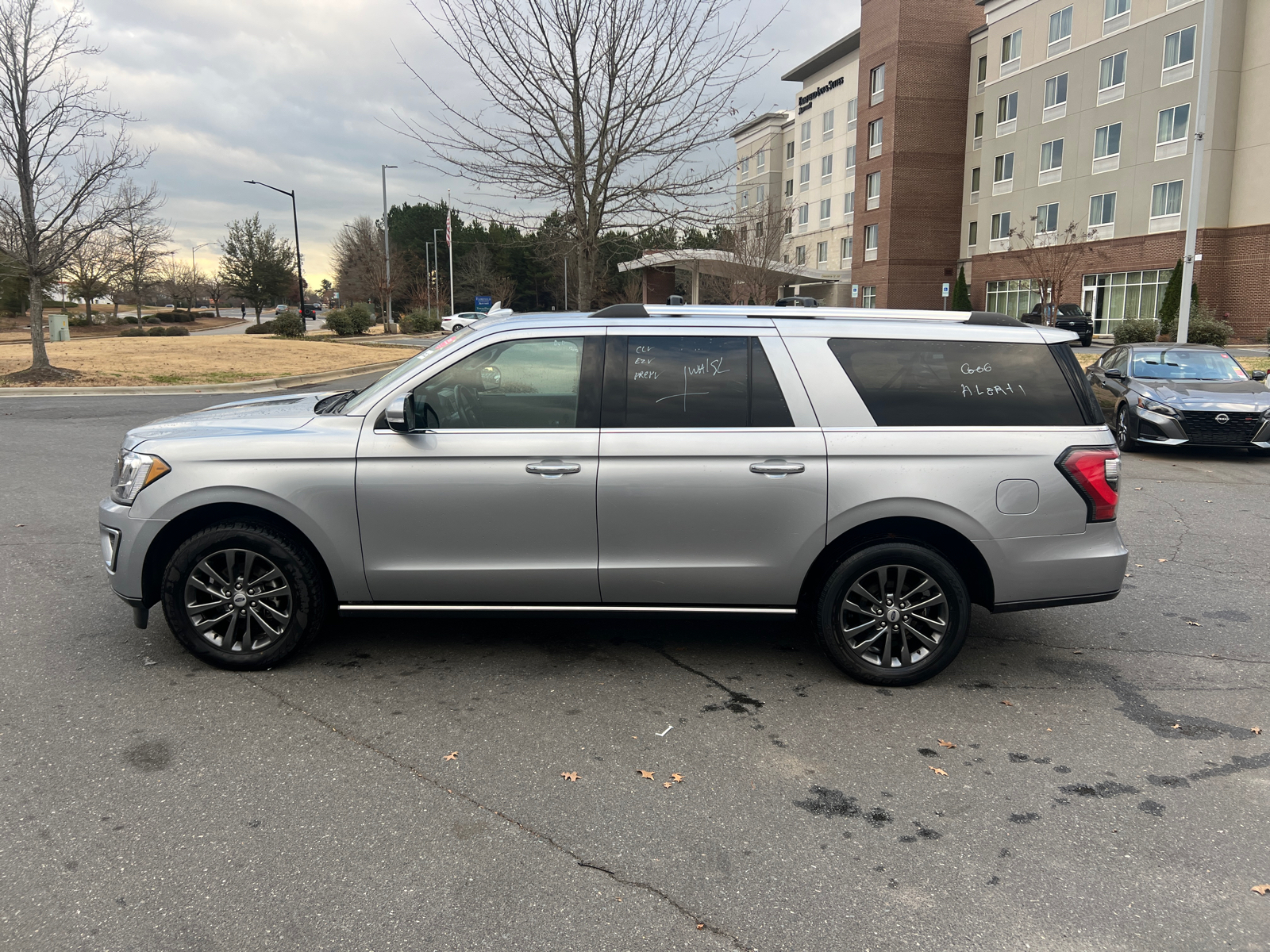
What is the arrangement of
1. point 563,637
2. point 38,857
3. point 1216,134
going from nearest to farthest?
point 38,857
point 563,637
point 1216,134

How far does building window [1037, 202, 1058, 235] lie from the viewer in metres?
47.2

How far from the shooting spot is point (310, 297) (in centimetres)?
14588

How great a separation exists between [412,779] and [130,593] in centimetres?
205

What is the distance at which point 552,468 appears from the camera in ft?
14.5

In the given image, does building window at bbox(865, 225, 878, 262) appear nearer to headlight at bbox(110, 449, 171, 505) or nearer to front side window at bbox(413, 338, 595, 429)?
front side window at bbox(413, 338, 595, 429)

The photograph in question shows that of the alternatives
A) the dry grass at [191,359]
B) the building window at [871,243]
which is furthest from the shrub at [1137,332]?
the dry grass at [191,359]

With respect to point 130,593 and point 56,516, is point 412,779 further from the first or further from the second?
point 56,516

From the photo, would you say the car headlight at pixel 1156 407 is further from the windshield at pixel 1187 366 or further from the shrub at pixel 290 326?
the shrub at pixel 290 326

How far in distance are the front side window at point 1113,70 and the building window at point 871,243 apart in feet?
53.7

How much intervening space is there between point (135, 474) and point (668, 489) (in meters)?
2.69

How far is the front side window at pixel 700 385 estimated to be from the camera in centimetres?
451

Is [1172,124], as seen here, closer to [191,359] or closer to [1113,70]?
[1113,70]

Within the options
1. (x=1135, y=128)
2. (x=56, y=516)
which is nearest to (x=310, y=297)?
(x=1135, y=128)

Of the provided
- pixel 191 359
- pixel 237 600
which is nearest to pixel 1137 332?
pixel 191 359
